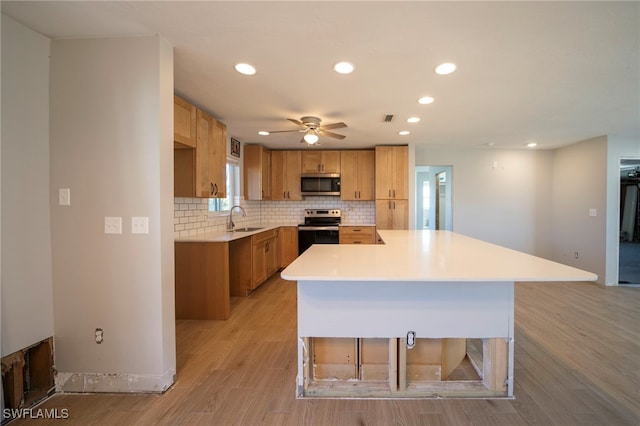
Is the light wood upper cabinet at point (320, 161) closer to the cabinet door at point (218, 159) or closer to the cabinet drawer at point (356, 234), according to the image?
the cabinet drawer at point (356, 234)

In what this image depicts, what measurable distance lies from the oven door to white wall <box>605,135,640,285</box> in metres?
4.13

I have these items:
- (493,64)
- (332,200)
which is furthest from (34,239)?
(332,200)

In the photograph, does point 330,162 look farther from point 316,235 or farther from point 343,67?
point 343,67

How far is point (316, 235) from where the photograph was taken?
518cm

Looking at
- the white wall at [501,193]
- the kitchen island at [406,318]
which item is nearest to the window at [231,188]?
the kitchen island at [406,318]

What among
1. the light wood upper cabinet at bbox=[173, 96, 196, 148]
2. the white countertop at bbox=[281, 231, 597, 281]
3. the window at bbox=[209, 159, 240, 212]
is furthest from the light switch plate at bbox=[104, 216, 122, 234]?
the window at bbox=[209, 159, 240, 212]

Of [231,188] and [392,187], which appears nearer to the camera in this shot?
[231,188]

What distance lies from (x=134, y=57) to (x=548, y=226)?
266 inches

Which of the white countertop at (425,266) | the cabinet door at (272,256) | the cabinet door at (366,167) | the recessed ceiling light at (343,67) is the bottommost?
the cabinet door at (272,256)

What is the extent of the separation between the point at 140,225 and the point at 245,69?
140 cm

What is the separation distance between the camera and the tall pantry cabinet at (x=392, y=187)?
5.02 meters

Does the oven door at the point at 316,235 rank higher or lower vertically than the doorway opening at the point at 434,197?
lower

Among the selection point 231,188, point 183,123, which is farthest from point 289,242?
point 183,123

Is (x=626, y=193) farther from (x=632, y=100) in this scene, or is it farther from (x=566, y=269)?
(x=566, y=269)
